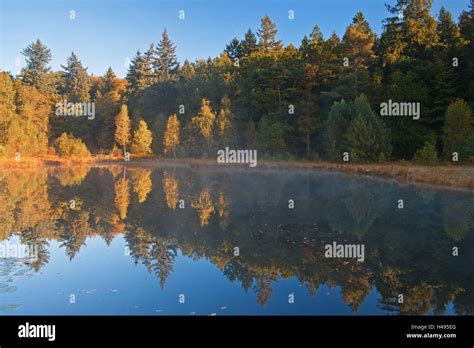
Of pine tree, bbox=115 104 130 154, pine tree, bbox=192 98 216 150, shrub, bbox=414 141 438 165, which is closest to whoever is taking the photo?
shrub, bbox=414 141 438 165

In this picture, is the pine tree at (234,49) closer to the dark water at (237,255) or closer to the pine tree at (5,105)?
the pine tree at (5,105)

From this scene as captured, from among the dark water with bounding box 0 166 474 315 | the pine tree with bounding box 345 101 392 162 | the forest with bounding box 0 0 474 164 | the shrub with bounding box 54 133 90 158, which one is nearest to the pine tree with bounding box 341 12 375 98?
the forest with bounding box 0 0 474 164

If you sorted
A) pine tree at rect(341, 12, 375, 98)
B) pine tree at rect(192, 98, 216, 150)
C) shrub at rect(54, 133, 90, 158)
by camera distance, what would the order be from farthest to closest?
shrub at rect(54, 133, 90, 158)
pine tree at rect(192, 98, 216, 150)
pine tree at rect(341, 12, 375, 98)

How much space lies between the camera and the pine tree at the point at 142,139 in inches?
2179

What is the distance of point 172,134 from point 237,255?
43.7 m

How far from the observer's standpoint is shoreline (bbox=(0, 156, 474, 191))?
25.3 metres

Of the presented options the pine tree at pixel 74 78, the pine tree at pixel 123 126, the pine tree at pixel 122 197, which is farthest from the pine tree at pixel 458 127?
the pine tree at pixel 74 78

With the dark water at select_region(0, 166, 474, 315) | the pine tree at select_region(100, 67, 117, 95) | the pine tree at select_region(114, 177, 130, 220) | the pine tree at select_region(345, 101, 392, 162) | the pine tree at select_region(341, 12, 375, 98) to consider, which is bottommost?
the dark water at select_region(0, 166, 474, 315)

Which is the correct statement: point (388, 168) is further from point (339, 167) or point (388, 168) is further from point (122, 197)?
point (122, 197)

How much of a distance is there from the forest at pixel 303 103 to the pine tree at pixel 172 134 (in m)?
0.14

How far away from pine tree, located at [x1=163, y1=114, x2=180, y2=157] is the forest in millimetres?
144

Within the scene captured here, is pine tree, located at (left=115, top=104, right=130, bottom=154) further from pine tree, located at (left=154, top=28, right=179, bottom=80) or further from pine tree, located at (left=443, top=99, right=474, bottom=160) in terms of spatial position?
pine tree, located at (left=443, top=99, right=474, bottom=160)

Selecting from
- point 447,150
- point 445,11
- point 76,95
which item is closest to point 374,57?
point 445,11

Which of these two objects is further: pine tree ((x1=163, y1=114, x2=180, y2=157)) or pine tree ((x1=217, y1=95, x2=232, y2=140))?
pine tree ((x1=163, y1=114, x2=180, y2=157))
